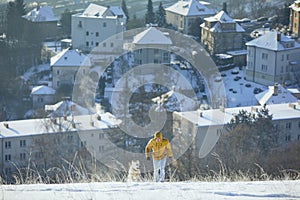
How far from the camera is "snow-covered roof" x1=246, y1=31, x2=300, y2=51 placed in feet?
68.1

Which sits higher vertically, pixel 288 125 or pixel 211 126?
pixel 211 126

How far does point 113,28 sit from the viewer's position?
2384 centimetres

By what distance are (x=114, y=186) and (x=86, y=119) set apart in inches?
419

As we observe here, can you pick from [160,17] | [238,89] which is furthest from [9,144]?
[160,17]

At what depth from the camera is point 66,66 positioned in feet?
67.7

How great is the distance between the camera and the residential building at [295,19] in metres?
23.0

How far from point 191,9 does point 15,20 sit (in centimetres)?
661

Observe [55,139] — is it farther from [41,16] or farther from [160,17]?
[160,17]

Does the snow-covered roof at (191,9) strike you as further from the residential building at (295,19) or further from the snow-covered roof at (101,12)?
the residential building at (295,19)

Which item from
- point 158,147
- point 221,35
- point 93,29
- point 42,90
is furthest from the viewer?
point 93,29

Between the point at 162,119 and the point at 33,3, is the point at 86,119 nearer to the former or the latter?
the point at 162,119

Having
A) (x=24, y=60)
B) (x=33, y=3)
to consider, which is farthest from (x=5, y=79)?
(x=33, y=3)

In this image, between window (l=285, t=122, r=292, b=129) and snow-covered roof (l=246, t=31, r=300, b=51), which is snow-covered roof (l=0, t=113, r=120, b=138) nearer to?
window (l=285, t=122, r=292, b=129)

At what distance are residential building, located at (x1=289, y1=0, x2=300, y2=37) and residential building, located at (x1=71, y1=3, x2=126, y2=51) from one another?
552 cm
